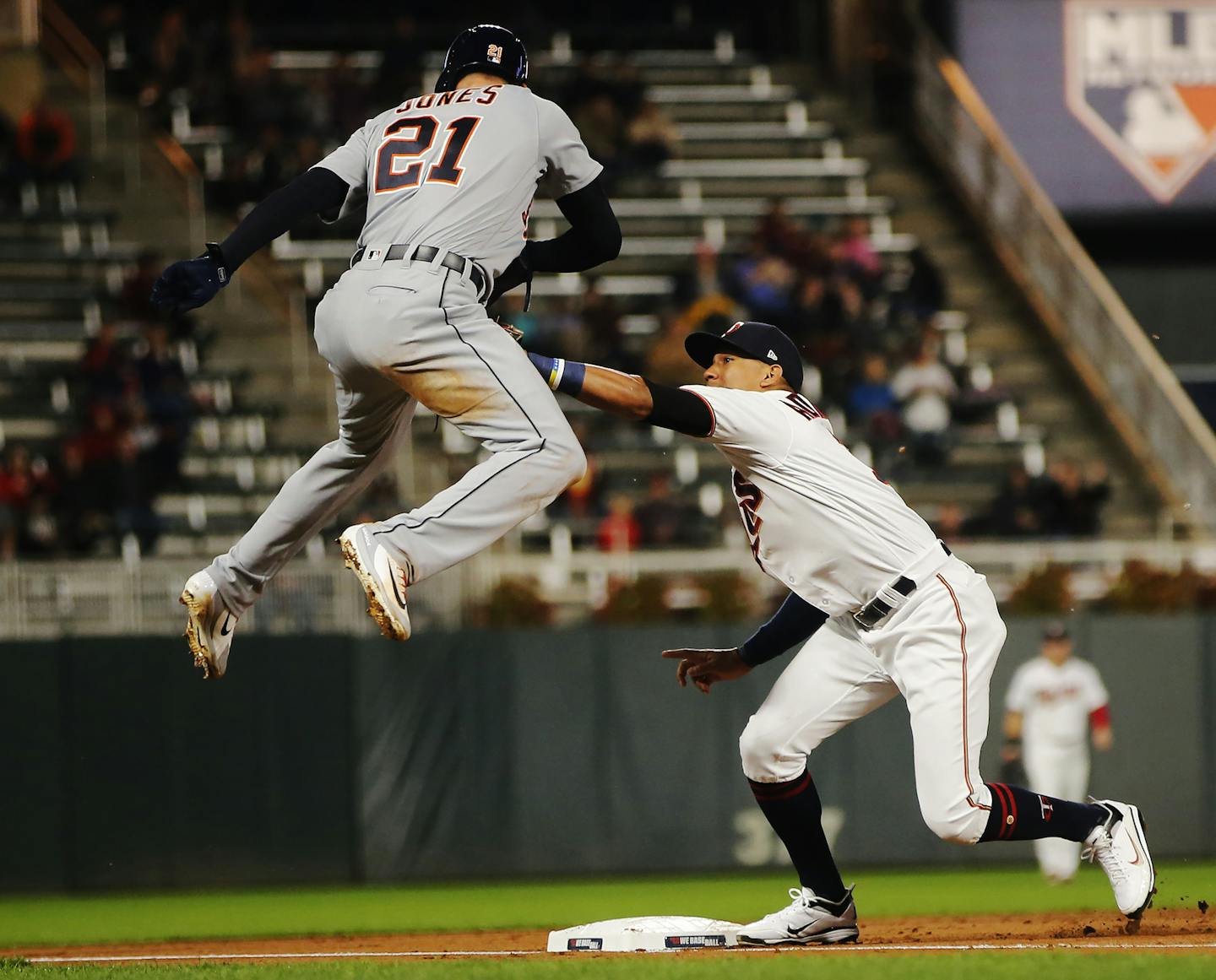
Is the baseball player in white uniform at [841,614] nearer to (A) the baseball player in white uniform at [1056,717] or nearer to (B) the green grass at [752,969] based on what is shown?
(B) the green grass at [752,969]

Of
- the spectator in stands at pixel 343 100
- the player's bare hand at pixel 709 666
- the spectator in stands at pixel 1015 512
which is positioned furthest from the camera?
the spectator in stands at pixel 343 100

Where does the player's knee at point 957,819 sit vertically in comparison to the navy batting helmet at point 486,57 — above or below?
below

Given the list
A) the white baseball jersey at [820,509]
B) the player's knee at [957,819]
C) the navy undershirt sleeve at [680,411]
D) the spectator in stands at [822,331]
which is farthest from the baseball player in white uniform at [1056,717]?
the navy undershirt sleeve at [680,411]

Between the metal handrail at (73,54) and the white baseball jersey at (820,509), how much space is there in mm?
15793

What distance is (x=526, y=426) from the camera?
638 centimetres

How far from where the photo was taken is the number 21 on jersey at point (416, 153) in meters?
6.38

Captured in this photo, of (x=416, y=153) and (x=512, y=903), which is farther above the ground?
(x=416, y=153)

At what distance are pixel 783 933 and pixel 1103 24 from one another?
17.2 metres

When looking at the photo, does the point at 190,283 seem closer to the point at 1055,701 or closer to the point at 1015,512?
the point at 1055,701

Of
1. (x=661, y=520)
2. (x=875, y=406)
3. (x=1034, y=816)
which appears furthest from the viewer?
(x=875, y=406)

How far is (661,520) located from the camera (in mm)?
15727

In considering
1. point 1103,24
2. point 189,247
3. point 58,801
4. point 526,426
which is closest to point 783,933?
point 526,426

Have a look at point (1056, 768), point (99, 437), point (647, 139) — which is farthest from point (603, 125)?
point (1056, 768)

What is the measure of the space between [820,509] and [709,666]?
1066 millimetres
